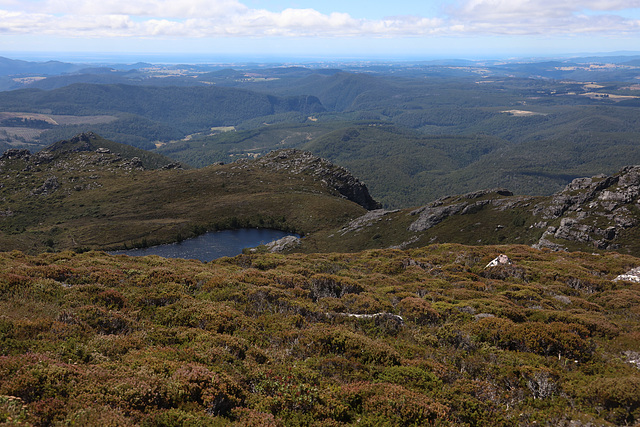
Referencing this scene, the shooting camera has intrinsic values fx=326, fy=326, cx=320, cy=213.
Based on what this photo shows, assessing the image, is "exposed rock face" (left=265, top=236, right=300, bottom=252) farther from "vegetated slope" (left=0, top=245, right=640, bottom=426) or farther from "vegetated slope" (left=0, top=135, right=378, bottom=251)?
"vegetated slope" (left=0, top=245, right=640, bottom=426)

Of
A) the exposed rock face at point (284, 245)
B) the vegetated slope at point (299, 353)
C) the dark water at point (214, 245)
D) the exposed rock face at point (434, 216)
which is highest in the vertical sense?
the vegetated slope at point (299, 353)

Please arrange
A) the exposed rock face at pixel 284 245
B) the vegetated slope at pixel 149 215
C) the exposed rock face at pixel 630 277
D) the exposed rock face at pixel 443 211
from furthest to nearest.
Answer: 1. the vegetated slope at pixel 149 215
2. the exposed rock face at pixel 284 245
3. the exposed rock face at pixel 443 211
4. the exposed rock face at pixel 630 277

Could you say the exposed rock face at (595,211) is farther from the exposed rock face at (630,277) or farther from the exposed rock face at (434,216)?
the exposed rock face at (630,277)

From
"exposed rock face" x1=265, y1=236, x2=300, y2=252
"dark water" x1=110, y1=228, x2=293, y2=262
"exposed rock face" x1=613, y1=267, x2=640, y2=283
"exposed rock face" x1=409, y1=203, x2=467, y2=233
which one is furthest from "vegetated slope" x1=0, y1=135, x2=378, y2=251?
"exposed rock face" x1=613, y1=267, x2=640, y2=283

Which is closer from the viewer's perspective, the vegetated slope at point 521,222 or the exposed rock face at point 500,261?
the exposed rock face at point 500,261

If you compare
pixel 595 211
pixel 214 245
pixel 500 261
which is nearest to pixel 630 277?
pixel 500 261

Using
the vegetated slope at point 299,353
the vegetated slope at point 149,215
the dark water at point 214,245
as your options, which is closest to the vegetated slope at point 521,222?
the dark water at point 214,245

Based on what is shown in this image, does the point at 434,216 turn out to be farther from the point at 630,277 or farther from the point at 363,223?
the point at 630,277
